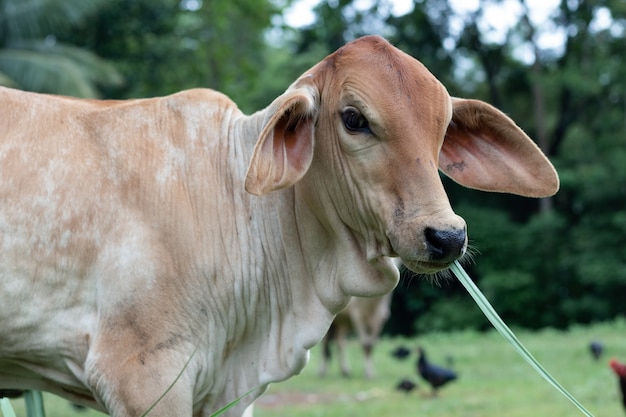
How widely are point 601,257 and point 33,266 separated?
23.4 metres

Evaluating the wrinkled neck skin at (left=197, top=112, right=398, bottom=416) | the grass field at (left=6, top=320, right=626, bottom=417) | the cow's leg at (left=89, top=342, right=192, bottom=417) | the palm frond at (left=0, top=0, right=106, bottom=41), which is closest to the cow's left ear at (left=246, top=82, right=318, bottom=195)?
the wrinkled neck skin at (left=197, top=112, right=398, bottom=416)

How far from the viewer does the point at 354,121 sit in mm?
2920

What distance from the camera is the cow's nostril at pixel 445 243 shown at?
8.67 ft

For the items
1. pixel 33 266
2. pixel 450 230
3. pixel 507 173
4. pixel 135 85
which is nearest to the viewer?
pixel 450 230

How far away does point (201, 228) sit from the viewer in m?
3.06

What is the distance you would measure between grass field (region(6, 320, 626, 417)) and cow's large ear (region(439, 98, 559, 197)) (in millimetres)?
5797

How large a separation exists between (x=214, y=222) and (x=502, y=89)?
2718cm

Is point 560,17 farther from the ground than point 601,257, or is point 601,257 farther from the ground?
point 560,17

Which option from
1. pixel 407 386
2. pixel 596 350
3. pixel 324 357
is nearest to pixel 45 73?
pixel 324 357

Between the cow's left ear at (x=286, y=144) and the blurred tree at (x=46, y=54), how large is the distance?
1625cm

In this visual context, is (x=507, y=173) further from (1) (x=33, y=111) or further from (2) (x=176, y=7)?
(2) (x=176, y=7)

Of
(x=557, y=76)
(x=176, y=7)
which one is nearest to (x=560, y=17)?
(x=557, y=76)

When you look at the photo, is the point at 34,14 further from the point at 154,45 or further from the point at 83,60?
the point at 154,45

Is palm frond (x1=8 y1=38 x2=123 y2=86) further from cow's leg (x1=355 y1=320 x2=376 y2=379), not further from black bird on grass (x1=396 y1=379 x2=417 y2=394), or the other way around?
black bird on grass (x1=396 y1=379 x2=417 y2=394)
